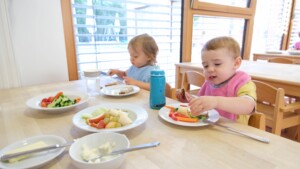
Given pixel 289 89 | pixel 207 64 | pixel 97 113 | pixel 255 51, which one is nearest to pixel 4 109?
pixel 97 113

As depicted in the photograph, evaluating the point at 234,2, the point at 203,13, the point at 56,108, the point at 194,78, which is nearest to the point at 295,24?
the point at 234,2

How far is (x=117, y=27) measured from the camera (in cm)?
181

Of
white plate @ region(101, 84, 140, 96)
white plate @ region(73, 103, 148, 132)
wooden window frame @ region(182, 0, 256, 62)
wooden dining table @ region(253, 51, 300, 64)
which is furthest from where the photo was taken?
wooden dining table @ region(253, 51, 300, 64)

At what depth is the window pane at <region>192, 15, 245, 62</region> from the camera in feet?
7.56

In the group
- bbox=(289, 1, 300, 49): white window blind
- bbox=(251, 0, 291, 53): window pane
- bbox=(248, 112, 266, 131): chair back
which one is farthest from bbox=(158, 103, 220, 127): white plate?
bbox=(289, 1, 300, 49): white window blind

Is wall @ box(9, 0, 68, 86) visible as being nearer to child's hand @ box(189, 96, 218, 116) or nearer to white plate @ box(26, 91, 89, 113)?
white plate @ box(26, 91, 89, 113)

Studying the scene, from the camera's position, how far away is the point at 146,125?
2.07 ft

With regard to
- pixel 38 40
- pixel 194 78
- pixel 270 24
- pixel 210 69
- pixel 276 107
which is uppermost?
pixel 270 24

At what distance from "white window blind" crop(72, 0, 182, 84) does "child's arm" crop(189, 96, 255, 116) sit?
1271mm

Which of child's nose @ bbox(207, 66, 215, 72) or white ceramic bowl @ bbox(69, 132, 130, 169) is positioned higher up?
child's nose @ bbox(207, 66, 215, 72)

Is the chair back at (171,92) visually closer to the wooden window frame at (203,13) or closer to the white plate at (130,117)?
the white plate at (130,117)

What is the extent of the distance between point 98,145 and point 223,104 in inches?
16.1

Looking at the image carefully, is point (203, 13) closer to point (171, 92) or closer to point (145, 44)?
point (145, 44)

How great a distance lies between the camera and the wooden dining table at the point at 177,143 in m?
0.43
